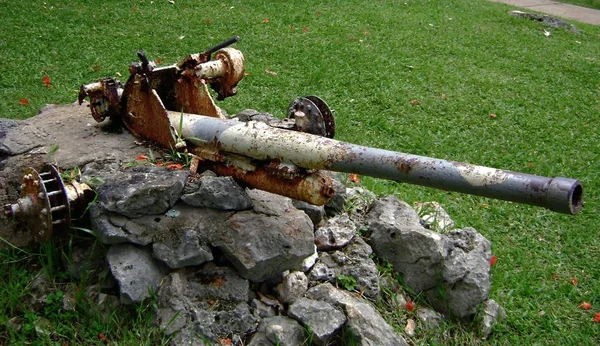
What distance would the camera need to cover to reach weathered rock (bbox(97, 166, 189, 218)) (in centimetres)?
350

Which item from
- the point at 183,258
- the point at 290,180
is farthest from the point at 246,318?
the point at 290,180

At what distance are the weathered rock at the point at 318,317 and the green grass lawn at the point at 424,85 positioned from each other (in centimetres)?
52

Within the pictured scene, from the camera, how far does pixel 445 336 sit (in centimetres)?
395

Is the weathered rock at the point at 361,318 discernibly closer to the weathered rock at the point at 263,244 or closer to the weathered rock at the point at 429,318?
the weathered rock at the point at 263,244

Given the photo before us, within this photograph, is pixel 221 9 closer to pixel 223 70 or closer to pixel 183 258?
pixel 223 70

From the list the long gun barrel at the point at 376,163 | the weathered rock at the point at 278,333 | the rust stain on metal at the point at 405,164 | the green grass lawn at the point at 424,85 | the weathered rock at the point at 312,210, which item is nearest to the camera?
the long gun barrel at the point at 376,163

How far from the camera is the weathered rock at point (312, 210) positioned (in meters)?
4.09

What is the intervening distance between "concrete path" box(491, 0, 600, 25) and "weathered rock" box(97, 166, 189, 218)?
39.4 feet

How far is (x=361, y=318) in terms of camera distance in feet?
11.6

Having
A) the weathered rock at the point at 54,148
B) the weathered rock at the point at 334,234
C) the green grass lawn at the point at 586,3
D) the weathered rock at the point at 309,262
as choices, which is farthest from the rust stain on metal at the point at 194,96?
the green grass lawn at the point at 586,3

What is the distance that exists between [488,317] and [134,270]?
88.3 inches

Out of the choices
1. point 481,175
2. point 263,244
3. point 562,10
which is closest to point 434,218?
point 263,244

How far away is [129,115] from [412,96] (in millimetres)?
4237

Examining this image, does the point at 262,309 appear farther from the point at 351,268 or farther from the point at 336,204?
the point at 336,204
